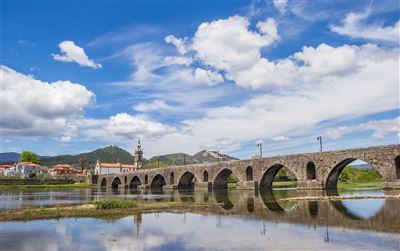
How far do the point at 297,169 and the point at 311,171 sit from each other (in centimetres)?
217

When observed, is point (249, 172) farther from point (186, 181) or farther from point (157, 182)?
point (157, 182)

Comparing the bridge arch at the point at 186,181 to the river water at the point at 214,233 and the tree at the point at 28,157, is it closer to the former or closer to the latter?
the river water at the point at 214,233

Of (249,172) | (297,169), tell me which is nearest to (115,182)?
(249,172)

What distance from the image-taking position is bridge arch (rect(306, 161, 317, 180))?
187ft

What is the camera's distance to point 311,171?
2280 inches

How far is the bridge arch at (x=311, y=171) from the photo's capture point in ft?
187

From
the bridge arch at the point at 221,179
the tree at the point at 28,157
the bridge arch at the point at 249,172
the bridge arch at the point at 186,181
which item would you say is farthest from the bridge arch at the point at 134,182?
the tree at the point at 28,157

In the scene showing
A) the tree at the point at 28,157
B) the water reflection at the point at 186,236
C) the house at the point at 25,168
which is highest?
the tree at the point at 28,157

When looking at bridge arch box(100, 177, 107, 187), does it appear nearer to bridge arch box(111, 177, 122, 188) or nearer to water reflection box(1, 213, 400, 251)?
bridge arch box(111, 177, 122, 188)

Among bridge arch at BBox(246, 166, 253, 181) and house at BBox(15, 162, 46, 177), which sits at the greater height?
house at BBox(15, 162, 46, 177)

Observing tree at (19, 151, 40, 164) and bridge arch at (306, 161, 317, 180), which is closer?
bridge arch at (306, 161, 317, 180)

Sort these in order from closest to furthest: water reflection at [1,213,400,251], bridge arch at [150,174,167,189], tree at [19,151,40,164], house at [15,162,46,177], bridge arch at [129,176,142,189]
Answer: water reflection at [1,213,400,251] → bridge arch at [150,174,167,189] → bridge arch at [129,176,142,189] → house at [15,162,46,177] → tree at [19,151,40,164]

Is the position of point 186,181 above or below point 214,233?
above

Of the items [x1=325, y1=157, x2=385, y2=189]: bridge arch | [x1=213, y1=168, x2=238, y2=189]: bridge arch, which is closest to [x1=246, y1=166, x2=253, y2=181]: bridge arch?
[x1=213, y1=168, x2=238, y2=189]: bridge arch
